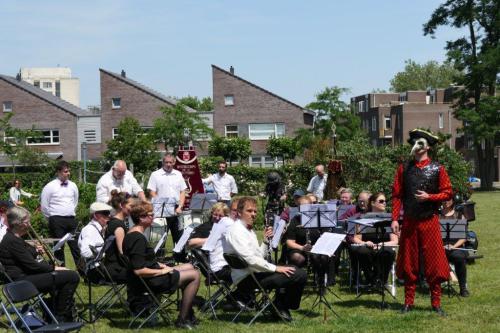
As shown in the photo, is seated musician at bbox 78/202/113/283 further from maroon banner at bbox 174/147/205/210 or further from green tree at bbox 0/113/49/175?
green tree at bbox 0/113/49/175

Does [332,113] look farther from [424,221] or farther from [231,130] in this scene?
[424,221]

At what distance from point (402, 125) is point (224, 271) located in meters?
84.8

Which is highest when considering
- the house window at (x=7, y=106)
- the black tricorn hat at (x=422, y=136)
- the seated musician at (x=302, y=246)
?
the house window at (x=7, y=106)

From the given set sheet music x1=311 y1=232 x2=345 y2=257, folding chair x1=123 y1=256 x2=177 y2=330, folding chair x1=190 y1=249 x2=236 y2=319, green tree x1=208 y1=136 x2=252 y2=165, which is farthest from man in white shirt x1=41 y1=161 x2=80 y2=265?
green tree x1=208 y1=136 x2=252 y2=165

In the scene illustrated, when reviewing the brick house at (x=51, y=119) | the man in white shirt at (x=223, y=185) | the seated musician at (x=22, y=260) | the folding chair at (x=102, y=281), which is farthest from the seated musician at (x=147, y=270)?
the brick house at (x=51, y=119)

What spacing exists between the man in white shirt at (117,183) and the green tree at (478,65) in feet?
125

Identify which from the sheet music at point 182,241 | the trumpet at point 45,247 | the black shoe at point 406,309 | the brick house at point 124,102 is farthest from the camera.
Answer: the brick house at point 124,102

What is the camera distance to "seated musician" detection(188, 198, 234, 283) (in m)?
9.51

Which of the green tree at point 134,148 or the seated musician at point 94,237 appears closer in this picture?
the seated musician at point 94,237

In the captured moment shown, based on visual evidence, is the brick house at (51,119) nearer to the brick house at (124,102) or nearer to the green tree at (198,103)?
the brick house at (124,102)

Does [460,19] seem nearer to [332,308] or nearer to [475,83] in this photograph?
[475,83]

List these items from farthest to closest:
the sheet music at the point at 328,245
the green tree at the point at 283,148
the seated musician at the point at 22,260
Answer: the green tree at the point at 283,148 < the sheet music at the point at 328,245 < the seated musician at the point at 22,260

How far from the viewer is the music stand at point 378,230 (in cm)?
975

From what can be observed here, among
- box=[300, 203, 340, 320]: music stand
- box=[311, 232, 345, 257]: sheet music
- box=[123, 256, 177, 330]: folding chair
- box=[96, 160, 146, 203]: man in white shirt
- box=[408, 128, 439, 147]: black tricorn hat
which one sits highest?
box=[408, 128, 439, 147]: black tricorn hat
